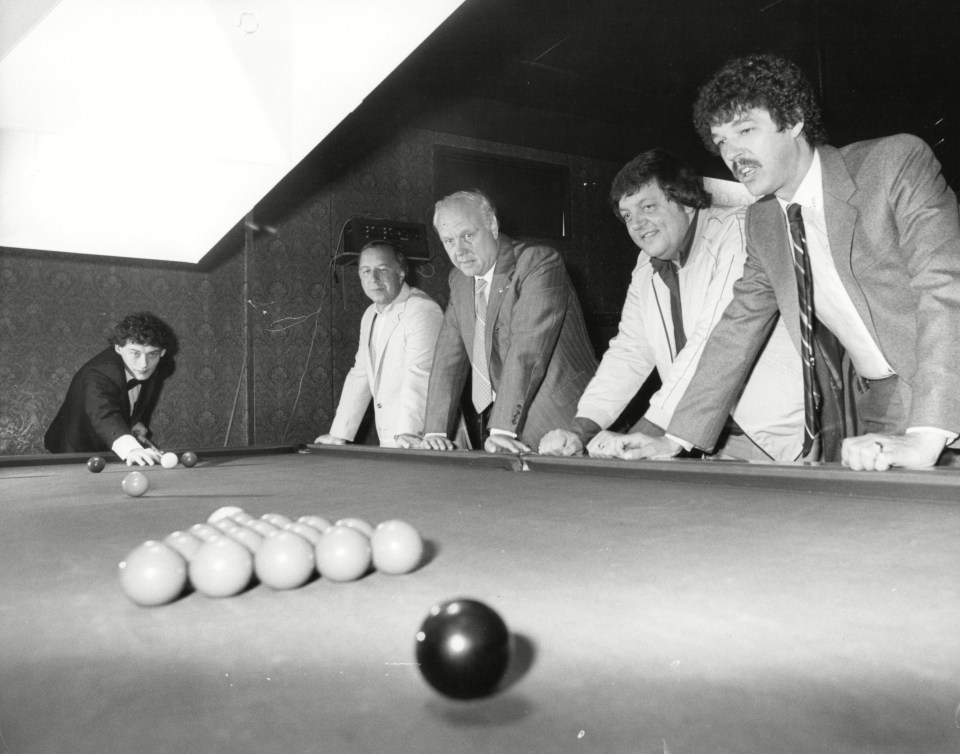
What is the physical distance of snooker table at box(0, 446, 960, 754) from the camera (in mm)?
504

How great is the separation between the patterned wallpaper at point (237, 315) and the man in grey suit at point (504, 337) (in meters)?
2.15

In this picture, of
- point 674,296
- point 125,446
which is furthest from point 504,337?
point 125,446

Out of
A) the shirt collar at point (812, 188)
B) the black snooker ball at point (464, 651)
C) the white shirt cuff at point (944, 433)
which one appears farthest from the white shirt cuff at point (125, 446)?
the black snooker ball at point (464, 651)

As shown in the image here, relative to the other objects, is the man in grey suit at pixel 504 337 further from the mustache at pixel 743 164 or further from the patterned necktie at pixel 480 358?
the mustache at pixel 743 164

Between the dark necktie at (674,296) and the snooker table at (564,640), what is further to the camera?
the dark necktie at (674,296)

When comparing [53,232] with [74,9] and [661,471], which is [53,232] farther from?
[661,471]

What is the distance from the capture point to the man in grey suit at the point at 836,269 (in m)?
1.60

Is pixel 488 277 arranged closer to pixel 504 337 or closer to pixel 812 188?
pixel 504 337

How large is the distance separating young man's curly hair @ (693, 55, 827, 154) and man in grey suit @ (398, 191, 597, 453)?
1.34m

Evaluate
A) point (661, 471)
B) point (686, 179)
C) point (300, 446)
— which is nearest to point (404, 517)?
point (661, 471)

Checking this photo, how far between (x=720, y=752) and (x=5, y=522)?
1.48 m

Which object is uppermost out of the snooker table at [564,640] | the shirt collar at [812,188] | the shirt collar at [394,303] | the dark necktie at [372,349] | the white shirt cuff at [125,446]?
the shirt collar at [812,188]

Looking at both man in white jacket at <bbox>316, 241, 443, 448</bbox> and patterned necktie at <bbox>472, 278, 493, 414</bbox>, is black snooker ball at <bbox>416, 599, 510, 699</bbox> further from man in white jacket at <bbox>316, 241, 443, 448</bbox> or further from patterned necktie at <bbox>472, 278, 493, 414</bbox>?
man in white jacket at <bbox>316, 241, 443, 448</bbox>

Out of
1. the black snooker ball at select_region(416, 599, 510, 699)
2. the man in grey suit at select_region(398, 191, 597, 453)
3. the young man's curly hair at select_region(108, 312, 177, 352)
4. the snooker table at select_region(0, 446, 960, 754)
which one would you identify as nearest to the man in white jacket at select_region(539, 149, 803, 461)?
the man in grey suit at select_region(398, 191, 597, 453)
